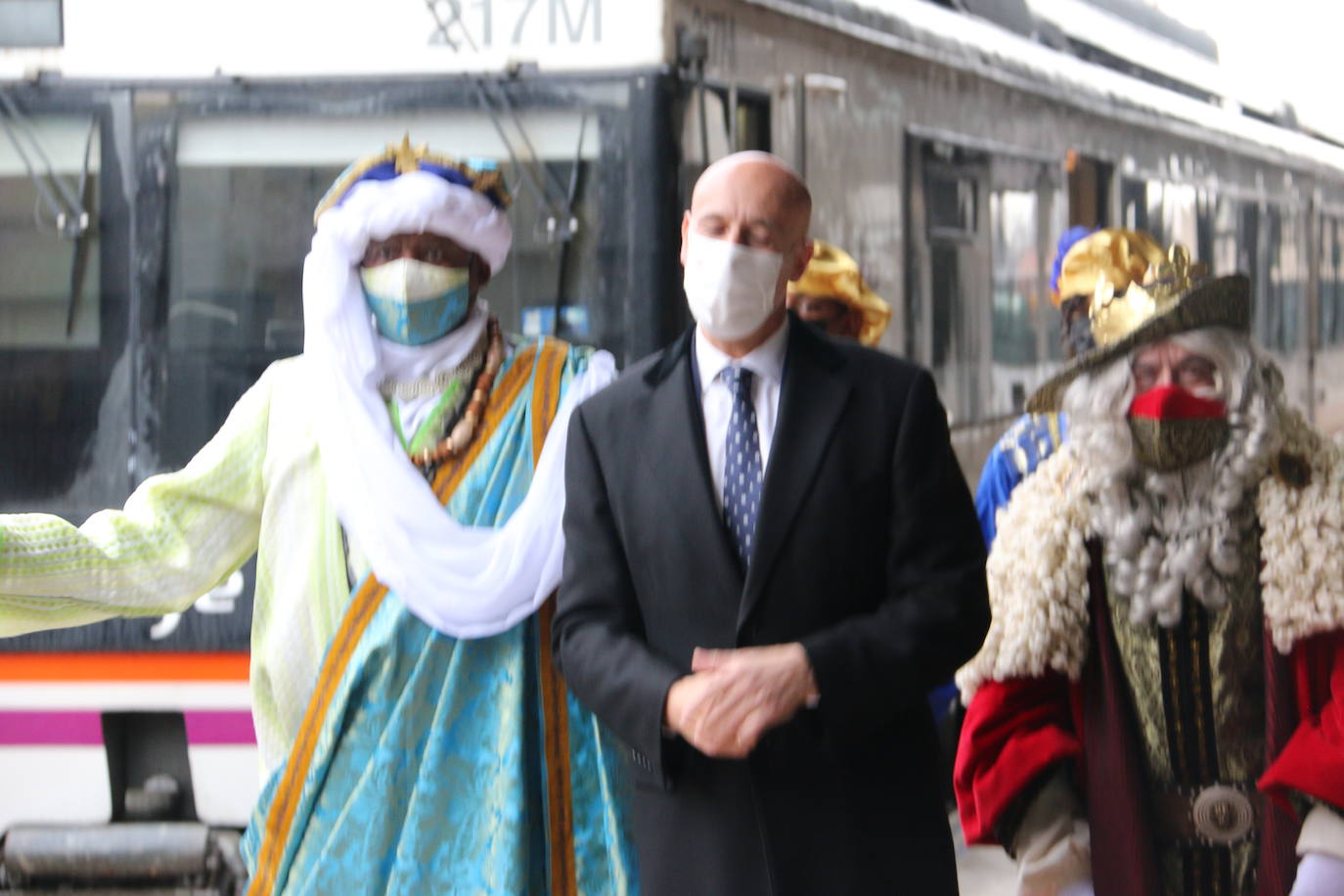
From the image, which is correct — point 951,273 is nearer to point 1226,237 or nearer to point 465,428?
point 465,428

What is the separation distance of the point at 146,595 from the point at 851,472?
1.48 m

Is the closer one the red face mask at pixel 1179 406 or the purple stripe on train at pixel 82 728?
the red face mask at pixel 1179 406

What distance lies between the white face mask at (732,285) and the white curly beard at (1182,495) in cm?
63

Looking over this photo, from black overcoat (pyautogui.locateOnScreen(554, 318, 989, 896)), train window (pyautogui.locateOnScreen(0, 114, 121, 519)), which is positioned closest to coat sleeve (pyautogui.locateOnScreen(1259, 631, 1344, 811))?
black overcoat (pyautogui.locateOnScreen(554, 318, 989, 896))

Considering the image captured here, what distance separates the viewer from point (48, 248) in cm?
495

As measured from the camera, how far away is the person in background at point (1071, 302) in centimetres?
481

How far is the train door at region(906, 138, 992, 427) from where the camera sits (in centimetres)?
662

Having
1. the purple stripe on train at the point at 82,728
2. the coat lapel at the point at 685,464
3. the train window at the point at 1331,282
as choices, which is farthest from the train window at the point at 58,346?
the train window at the point at 1331,282

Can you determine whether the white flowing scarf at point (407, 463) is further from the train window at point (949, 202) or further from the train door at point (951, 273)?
the train window at point (949, 202)

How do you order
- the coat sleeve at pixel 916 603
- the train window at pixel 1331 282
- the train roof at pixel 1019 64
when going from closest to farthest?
the coat sleeve at pixel 916 603, the train roof at pixel 1019 64, the train window at pixel 1331 282

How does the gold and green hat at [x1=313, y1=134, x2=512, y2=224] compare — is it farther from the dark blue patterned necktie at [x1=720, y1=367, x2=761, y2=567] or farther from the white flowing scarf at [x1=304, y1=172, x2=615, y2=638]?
the dark blue patterned necktie at [x1=720, y1=367, x2=761, y2=567]

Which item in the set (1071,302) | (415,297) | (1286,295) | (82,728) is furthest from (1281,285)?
(415,297)

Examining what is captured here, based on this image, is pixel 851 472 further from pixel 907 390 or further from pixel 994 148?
pixel 994 148

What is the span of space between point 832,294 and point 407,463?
7.56ft
